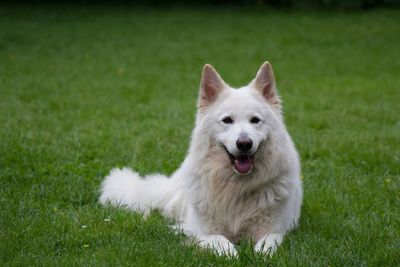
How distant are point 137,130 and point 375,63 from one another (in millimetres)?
7594

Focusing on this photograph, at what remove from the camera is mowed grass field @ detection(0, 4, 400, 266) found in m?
4.38

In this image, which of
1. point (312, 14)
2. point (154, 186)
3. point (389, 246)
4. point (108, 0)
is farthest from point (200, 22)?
point (389, 246)

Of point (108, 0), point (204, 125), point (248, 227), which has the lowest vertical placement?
point (108, 0)

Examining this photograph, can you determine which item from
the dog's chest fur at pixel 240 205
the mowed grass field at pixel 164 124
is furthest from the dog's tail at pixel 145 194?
the dog's chest fur at pixel 240 205

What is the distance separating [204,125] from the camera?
484cm

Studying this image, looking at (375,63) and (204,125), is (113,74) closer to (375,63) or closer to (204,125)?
(375,63)

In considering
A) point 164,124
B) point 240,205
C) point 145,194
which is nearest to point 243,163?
point 240,205

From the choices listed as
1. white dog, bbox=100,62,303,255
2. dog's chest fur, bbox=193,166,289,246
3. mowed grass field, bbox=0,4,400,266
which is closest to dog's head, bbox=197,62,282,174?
white dog, bbox=100,62,303,255

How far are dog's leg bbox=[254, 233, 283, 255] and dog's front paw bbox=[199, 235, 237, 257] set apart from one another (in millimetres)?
191

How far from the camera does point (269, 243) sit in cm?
443

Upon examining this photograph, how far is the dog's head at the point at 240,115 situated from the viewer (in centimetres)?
455

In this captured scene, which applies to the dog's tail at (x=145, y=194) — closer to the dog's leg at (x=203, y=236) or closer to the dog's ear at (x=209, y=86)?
the dog's leg at (x=203, y=236)

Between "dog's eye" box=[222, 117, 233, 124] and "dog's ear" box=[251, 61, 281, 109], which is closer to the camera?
"dog's eye" box=[222, 117, 233, 124]

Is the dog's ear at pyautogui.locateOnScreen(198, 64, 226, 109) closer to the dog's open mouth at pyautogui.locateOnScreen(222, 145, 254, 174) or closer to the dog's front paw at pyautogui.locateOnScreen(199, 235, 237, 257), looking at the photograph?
the dog's open mouth at pyautogui.locateOnScreen(222, 145, 254, 174)
